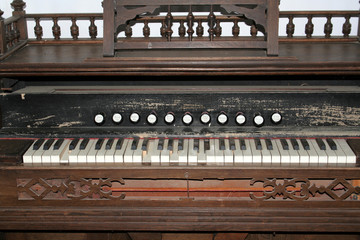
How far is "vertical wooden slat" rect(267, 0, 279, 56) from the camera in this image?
2676 millimetres

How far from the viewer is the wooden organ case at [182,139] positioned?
260 cm

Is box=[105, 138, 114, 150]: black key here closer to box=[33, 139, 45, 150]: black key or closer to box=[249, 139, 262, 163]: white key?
box=[33, 139, 45, 150]: black key

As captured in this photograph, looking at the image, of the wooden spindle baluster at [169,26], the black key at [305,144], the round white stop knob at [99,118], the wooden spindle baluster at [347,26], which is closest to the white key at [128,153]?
the round white stop knob at [99,118]

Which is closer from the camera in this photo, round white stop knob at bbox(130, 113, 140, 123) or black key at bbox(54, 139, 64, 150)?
black key at bbox(54, 139, 64, 150)

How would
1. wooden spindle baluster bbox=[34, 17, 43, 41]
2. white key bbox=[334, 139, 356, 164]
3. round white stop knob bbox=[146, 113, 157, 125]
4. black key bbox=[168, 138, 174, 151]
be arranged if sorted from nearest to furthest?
white key bbox=[334, 139, 356, 164] < black key bbox=[168, 138, 174, 151] < round white stop knob bbox=[146, 113, 157, 125] < wooden spindle baluster bbox=[34, 17, 43, 41]

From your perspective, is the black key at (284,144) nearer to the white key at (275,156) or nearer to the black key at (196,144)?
the white key at (275,156)

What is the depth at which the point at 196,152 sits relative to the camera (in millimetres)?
2641

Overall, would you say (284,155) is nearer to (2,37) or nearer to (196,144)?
(196,144)

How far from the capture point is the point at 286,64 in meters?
2.60

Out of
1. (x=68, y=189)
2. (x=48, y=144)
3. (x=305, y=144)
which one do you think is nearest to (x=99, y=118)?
(x=48, y=144)

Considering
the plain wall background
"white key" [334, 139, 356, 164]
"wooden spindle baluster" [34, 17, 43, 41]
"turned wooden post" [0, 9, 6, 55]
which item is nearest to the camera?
"white key" [334, 139, 356, 164]

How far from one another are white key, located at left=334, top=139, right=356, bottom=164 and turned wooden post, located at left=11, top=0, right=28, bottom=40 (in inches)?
86.7

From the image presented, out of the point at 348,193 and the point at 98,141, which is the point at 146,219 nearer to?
the point at 98,141

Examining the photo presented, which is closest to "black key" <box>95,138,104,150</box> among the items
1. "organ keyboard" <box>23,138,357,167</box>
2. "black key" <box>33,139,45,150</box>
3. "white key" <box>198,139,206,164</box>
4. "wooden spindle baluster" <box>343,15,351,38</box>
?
"organ keyboard" <box>23,138,357,167</box>
